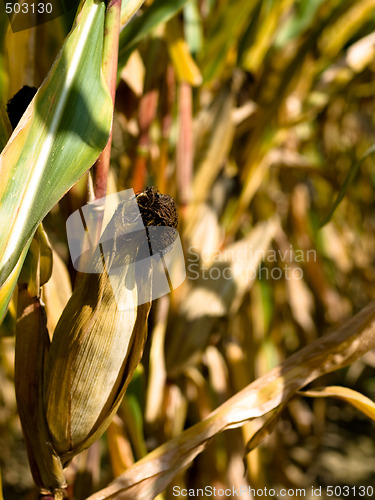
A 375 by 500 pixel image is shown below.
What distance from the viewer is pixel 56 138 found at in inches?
10.8

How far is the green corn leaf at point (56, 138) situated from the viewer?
25 cm

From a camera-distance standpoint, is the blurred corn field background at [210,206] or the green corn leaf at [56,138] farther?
the blurred corn field background at [210,206]

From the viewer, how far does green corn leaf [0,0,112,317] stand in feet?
0.83

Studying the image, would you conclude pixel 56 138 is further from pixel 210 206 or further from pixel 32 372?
pixel 210 206

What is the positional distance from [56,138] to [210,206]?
35 centimetres

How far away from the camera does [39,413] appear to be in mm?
311
